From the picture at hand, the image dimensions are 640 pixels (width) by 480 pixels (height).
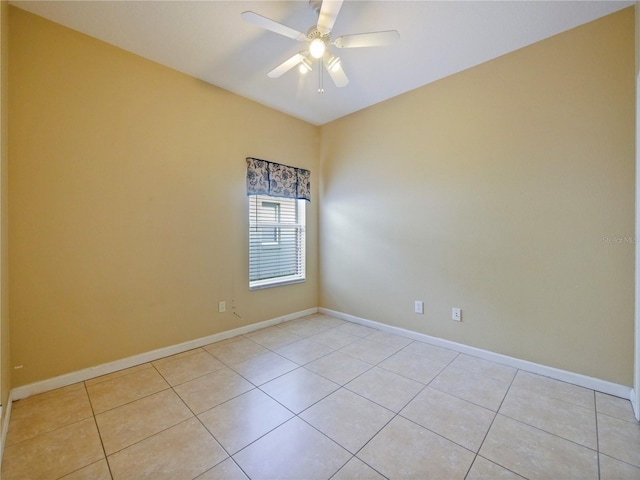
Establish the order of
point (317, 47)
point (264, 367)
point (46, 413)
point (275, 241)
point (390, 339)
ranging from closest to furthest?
point (46, 413), point (317, 47), point (264, 367), point (390, 339), point (275, 241)

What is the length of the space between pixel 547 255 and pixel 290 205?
270cm

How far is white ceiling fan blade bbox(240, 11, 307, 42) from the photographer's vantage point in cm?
152

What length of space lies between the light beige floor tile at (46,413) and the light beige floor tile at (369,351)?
198 centimetres

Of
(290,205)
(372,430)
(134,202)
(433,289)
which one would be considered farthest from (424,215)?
(134,202)

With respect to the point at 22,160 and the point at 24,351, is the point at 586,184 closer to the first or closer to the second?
the point at 22,160

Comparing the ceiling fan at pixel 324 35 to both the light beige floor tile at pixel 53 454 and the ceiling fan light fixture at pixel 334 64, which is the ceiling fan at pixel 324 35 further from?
the light beige floor tile at pixel 53 454

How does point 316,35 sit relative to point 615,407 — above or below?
above

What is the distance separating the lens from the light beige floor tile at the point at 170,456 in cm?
129

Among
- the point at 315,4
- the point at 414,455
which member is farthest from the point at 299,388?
the point at 315,4

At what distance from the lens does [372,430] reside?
1.57 meters

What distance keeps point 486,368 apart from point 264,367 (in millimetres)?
1873

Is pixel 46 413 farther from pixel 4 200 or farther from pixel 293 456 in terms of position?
pixel 293 456

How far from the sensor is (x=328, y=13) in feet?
5.20

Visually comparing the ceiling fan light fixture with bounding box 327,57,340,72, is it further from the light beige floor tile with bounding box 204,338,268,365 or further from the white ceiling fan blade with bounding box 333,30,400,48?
the light beige floor tile with bounding box 204,338,268,365
